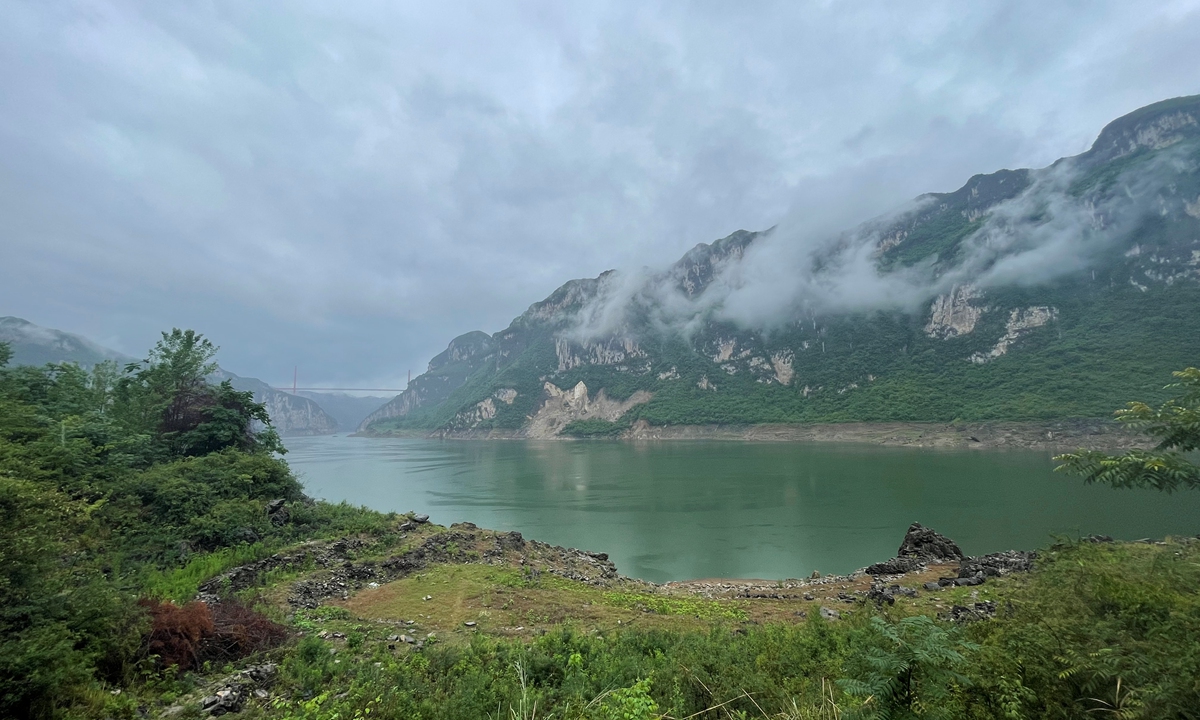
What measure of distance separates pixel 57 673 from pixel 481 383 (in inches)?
7283

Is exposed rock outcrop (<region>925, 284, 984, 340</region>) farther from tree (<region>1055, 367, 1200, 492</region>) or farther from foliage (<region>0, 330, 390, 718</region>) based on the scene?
foliage (<region>0, 330, 390, 718</region>)

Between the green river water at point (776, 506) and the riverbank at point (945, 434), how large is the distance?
6319 millimetres

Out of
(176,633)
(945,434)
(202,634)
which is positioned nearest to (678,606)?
(202,634)

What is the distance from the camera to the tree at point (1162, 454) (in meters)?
5.57

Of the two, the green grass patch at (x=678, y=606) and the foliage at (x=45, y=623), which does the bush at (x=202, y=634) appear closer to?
the foliage at (x=45, y=623)

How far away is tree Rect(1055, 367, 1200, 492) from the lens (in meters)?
5.57

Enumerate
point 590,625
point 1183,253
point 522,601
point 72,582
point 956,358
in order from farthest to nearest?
point 956,358
point 1183,253
point 522,601
point 590,625
point 72,582

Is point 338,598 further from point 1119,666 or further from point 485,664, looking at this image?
point 1119,666

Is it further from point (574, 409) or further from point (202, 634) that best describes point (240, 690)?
point (574, 409)

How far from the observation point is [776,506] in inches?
1083

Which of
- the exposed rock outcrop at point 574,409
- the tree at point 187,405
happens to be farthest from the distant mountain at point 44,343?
the tree at point 187,405

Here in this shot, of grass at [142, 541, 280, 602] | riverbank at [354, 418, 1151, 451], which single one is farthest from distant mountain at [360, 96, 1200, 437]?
grass at [142, 541, 280, 602]

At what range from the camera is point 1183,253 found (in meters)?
77.9

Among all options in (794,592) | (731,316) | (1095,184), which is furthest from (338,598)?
(1095,184)
